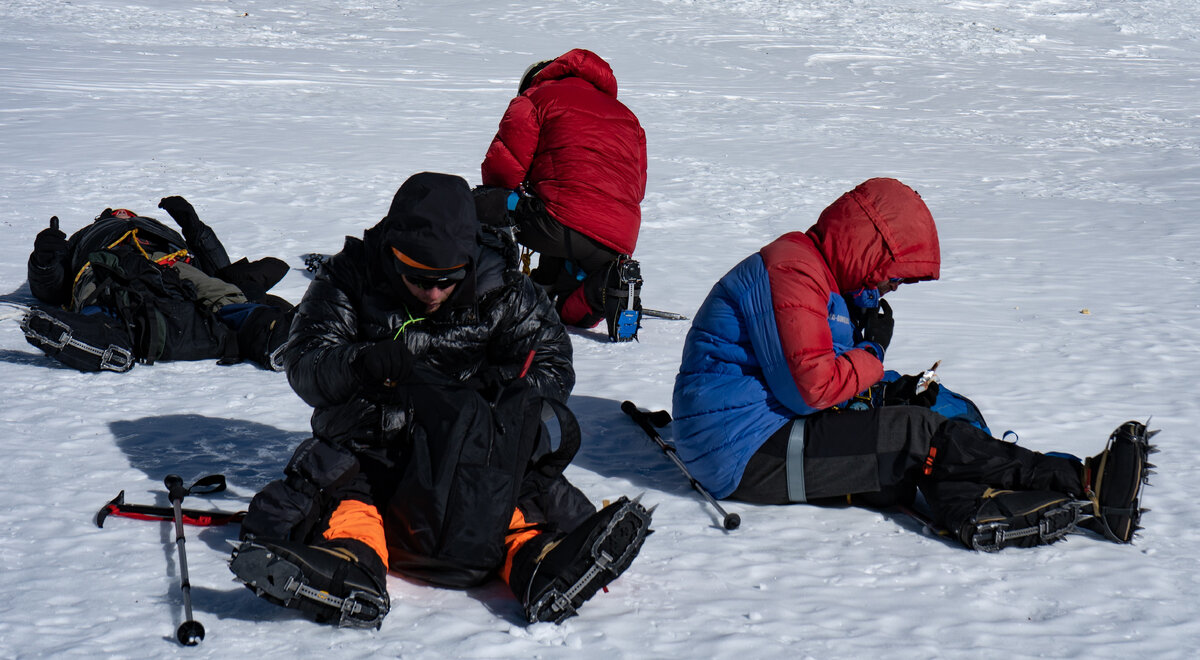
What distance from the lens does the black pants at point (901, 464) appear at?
339cm

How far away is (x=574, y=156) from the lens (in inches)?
233

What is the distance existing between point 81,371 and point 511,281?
250 cm

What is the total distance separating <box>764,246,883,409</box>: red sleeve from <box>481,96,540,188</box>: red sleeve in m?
2.76

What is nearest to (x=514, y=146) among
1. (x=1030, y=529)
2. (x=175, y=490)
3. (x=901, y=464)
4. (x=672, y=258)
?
(x=672, y=258)

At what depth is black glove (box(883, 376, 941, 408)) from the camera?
368cm

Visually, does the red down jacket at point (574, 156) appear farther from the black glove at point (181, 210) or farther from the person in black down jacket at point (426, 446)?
the person in black down jacket at point (426, 446)

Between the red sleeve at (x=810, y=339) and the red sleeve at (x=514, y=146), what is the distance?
2757 mm

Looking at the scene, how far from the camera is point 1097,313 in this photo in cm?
623

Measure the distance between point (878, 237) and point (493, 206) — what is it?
2.68 meters

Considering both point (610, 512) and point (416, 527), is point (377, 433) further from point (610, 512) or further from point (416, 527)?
point (610, 512)

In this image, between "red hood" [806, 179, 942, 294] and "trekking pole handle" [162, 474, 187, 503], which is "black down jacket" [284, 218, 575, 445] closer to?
"trekking pole handle" [162, 474, 187, 503]

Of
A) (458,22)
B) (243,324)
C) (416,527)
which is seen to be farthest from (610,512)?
(458,22)

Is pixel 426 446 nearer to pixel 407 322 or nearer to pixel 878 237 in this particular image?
pixel 407 322

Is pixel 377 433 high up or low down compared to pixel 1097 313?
up
